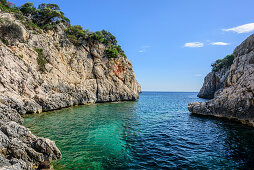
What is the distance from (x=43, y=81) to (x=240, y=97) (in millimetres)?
35891

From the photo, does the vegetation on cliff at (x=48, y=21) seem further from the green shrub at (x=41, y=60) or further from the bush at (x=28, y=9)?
the green shrub at (x=41, y=60)

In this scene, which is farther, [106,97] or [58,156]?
[106,97]

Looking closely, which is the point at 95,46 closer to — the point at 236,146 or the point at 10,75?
the point at 10,75

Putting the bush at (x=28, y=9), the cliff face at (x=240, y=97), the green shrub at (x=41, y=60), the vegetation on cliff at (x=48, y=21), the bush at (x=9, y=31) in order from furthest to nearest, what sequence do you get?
the bush at (x=28, y=9) < the vegetation on cliff at (x=48, y=21) < the green shrub at (x=41, y=60) < the bush at (x=9, y=31) < the cliff face at (x=240, y=97)

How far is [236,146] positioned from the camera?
37.6 feet

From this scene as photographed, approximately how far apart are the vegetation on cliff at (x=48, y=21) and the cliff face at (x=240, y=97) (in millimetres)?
38817

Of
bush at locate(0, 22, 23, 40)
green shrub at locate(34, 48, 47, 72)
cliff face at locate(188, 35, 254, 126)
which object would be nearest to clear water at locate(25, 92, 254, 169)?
cliff face at locate(188, 35, 254, 126)

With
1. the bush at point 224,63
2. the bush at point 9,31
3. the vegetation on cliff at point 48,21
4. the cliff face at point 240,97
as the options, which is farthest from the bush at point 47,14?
the bush at point 224,63

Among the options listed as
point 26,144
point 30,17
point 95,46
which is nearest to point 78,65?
point 95,46

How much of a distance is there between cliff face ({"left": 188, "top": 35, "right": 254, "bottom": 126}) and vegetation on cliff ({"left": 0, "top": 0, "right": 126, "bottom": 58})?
127 ft

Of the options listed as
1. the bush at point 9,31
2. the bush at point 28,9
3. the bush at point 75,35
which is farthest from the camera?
the bush at point 75,35

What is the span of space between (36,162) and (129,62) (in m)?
59.0

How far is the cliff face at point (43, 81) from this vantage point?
8250 mm

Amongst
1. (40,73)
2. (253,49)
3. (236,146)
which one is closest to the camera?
(236,146)
